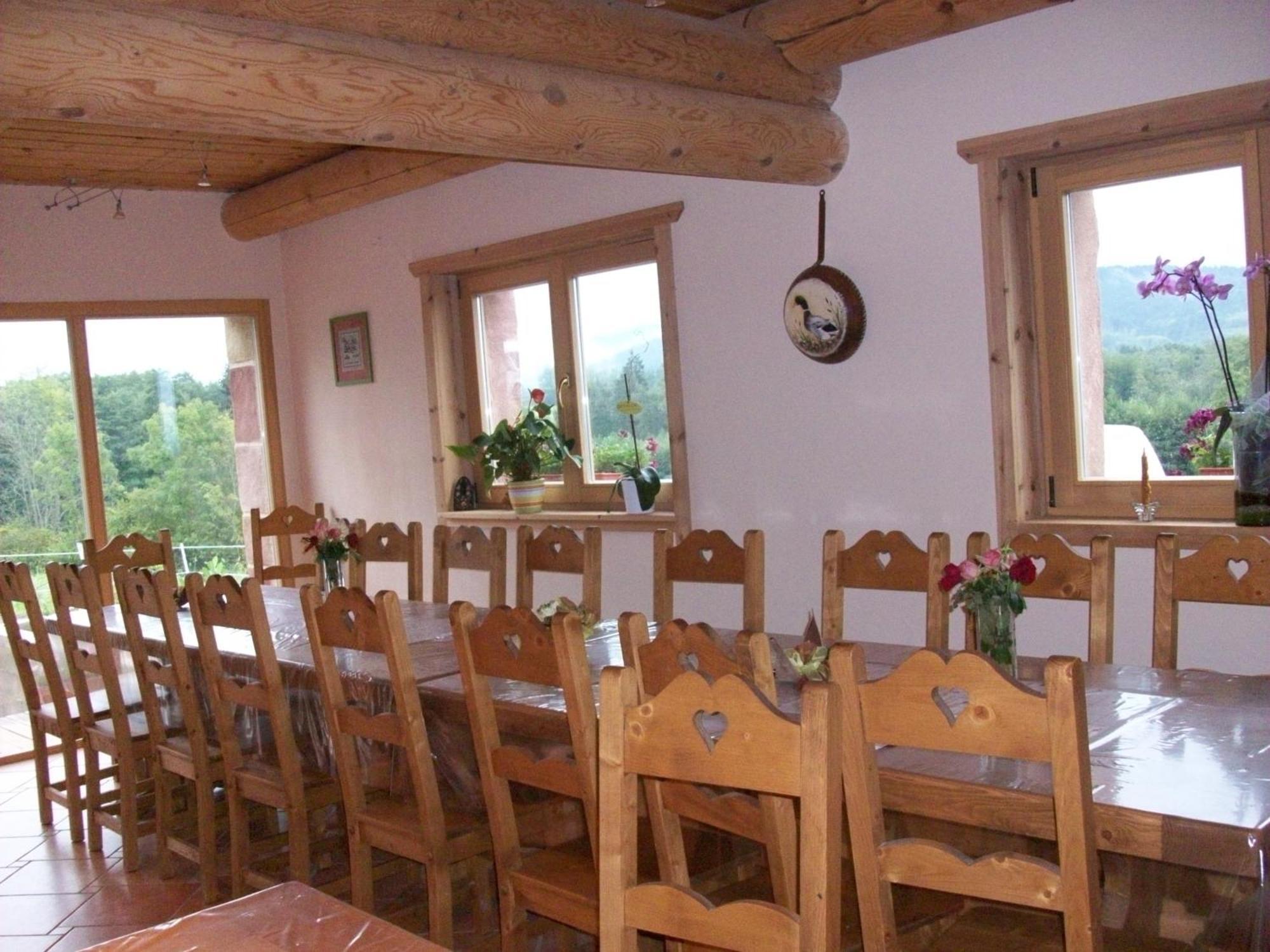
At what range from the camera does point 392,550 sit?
478cm

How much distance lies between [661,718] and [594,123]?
7.19 feet

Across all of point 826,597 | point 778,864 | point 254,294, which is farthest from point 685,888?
point 254,294

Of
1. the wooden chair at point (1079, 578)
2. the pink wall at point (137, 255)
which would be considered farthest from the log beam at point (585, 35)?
the pink wall at point (137, 255)

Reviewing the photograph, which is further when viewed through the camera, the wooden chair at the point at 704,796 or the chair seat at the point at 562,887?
the chair seat at the point at 562,887

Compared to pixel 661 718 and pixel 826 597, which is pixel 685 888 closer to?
pixel 661 718

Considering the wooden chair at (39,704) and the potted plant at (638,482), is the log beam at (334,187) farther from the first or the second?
the wooden chair at (39,704)

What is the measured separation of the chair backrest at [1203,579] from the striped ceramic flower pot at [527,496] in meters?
Result: 3.04

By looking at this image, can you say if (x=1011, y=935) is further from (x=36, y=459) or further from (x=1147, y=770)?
(x=36, y=459)

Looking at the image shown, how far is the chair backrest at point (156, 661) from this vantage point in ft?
11.6

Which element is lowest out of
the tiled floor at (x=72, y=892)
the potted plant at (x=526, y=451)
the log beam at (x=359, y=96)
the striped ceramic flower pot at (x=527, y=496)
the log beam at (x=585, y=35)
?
the tiled floor at (x=72, y=892)

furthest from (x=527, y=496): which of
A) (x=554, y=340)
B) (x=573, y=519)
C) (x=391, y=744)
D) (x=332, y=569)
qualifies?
(x=391, y=744)

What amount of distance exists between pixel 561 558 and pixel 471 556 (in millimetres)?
409

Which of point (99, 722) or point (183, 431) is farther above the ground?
point (183, 431)

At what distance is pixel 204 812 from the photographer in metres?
3.61
